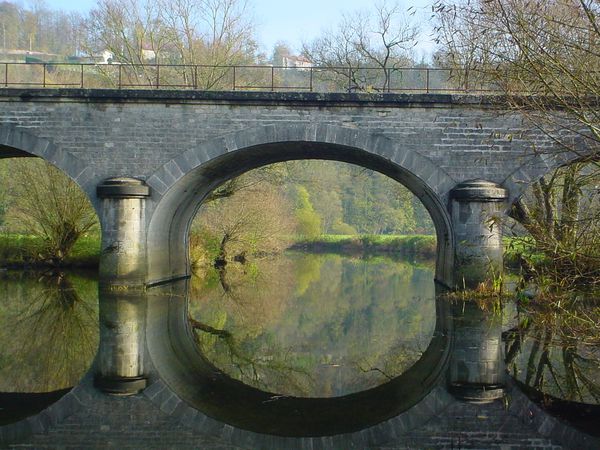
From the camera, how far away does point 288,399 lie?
289 inches

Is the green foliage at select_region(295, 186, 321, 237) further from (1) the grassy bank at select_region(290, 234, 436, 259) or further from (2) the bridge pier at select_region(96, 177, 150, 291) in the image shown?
(2) the bridge pier at select_region(96, 177, 150, 291)

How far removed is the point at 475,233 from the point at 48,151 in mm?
8836

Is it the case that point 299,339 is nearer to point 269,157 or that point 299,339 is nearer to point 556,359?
point 556,359

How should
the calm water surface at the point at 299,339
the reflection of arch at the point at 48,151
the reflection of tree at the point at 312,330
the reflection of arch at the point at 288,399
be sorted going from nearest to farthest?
the reflection of arch at the point at 288,399
the calm water surface at the point at 299,339
the reflection of tree at the point at 312,330
the reflection of arch at the point at 48,151

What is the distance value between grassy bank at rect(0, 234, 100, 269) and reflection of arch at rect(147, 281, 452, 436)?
46.0 feet

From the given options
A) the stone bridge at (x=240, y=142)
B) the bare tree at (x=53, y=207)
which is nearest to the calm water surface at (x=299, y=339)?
the stone bridge at (x=240, y=142)

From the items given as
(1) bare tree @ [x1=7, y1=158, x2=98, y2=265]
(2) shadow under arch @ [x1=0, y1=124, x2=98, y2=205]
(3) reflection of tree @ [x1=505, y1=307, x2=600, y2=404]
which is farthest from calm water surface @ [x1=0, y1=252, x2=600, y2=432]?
(1) bare tree @ [x1=7, y1=158, x2=98, y2=265]

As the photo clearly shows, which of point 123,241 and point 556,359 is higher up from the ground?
point 123,241

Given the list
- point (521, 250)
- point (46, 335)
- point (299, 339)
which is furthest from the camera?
point (521, 250)

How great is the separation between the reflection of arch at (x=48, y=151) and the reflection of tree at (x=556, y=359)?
9.27 m

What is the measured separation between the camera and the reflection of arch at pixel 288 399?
650 centimetres

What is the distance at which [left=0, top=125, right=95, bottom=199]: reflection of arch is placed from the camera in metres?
16.1

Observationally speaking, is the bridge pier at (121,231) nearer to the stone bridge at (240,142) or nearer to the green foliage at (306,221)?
the stone bridge at (240,142)

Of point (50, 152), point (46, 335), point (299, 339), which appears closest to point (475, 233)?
point (299, 339)
